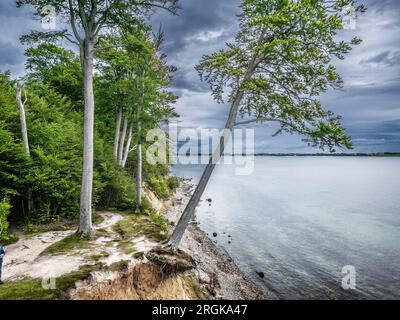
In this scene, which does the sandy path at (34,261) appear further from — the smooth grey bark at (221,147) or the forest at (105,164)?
the smooth grey bark at (221,147)

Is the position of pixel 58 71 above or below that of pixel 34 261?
above

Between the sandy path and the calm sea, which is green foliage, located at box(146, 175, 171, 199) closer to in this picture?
the calm sea

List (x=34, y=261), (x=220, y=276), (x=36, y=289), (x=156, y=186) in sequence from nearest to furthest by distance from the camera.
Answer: (x=36, y=289) → (x=34, y=261) → (x=220, y=276) → (x=156, y=186)

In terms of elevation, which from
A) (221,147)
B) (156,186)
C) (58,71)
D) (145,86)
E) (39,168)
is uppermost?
(58,71)

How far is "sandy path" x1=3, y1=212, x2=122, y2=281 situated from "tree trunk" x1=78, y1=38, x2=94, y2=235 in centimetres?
134

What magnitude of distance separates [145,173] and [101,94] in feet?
37.8

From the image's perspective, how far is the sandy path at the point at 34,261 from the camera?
23.6 ft

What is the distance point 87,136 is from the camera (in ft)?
33.0

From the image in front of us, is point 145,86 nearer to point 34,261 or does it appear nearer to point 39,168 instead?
point 39,168

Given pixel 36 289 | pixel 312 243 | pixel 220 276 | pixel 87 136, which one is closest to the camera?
pixel 36 289

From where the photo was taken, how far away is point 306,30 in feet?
26.2

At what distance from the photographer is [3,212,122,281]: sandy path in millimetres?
7180

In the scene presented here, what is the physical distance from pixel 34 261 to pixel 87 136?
4811 millimetres

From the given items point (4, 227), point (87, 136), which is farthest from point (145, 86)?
point (4, 227)
